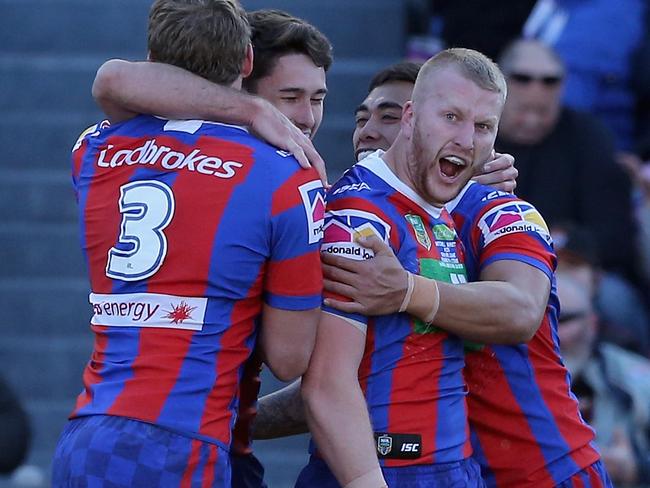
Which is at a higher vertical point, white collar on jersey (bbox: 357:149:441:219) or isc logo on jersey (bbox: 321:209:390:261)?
white collar on jersey (bbox: 357:149:441:219)

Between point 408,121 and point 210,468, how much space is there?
1046 millimetres

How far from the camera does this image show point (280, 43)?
4.05 meters

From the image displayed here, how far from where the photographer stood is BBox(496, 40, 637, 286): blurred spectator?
23.8 feet

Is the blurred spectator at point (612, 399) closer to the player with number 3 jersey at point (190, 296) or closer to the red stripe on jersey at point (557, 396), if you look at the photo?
the red stripe on jersey at point (557, 396)

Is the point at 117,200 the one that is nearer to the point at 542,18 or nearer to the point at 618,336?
the point at 618,336

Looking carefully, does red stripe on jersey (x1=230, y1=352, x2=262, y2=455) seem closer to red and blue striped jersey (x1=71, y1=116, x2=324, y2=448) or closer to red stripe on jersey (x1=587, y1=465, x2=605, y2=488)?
red and blue striped jersey (x1=71, y1=116, x2=324, y2=448)

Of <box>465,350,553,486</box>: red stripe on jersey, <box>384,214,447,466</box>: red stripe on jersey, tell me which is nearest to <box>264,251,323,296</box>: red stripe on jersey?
<box>384,214,447,466</box>: red stripe on jersey

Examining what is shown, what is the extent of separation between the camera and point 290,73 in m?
4.05

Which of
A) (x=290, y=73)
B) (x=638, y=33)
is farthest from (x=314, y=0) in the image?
(x=290, y=73)

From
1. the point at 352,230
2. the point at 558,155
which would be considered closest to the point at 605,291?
the point at 558,155

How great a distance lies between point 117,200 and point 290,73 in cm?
73

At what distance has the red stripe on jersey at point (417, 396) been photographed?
3.63 m

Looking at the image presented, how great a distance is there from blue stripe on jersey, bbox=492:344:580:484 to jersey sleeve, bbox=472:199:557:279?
257 millimetres

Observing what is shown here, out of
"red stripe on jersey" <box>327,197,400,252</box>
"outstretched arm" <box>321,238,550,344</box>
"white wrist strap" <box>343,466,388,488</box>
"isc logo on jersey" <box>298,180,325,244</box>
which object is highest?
"isc logo on jersey" <box>298,180,325,244</box>
